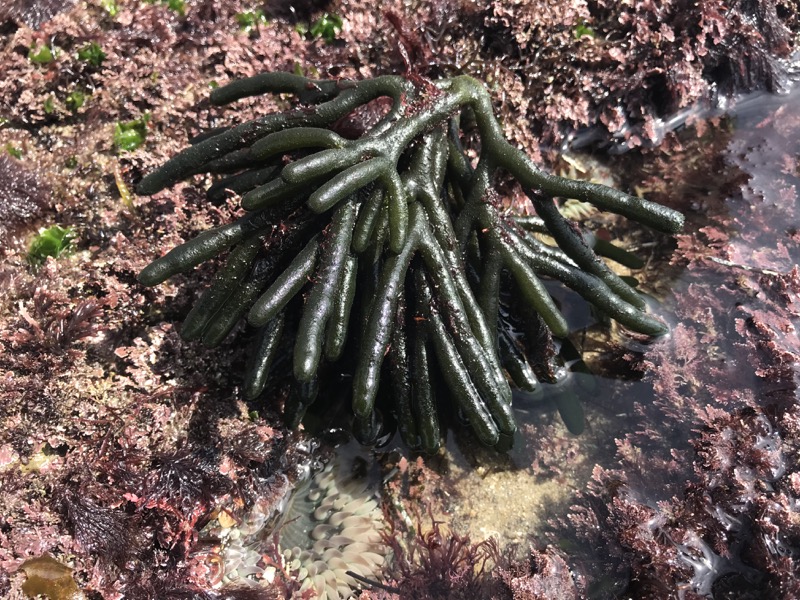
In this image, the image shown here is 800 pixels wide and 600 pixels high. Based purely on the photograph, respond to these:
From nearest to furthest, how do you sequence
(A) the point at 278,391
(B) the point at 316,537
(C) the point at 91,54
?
(B) the point at 316,537, (A) the point at 278,391, (C) the point at 91,54

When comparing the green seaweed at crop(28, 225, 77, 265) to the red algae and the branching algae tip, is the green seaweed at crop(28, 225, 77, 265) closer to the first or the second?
the red algae

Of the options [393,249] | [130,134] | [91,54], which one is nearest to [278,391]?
[393,249]

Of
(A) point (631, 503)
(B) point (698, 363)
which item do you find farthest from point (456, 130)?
(A) point (631, 503)

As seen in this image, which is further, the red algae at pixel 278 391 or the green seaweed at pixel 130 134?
the green seaweed at pixel 130 134

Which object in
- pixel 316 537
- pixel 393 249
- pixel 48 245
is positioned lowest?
pixel 316 537

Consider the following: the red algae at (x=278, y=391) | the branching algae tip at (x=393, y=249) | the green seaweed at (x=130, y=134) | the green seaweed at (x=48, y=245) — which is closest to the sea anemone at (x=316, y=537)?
the red algae at (x=278, y=391)

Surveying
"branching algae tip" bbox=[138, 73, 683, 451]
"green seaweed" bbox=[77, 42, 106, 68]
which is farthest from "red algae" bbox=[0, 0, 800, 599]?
"branching algae tip" bbox=[138, 73, 683, 451]

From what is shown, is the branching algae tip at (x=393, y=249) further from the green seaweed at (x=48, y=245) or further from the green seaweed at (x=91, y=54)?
the green seaweed at (x=91, y=54)

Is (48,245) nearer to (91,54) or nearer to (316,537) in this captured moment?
(91,54)
